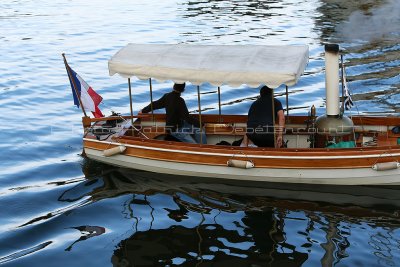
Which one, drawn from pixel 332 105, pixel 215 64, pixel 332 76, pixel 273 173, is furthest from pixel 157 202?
pixel 332 76

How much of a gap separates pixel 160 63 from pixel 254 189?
382 cm

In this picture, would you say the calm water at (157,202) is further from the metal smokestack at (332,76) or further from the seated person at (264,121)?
the metal smokestack at (332,76)

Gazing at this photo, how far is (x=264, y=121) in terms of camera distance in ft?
48.6

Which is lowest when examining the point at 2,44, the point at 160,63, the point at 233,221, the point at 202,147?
the point at 233,221

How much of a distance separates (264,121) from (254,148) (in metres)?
0.92

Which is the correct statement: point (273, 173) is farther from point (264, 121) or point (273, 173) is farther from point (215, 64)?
point (215, 64)

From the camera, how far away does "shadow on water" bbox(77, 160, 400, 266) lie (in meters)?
12.1

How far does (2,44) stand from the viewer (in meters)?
34.9

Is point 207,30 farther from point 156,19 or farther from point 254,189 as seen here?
point 254,189

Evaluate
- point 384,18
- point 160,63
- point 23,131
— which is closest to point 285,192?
point 160,63

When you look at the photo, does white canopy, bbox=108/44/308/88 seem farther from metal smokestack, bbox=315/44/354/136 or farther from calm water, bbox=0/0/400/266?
calm water, bbox=0/0/400/266

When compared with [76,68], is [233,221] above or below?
below

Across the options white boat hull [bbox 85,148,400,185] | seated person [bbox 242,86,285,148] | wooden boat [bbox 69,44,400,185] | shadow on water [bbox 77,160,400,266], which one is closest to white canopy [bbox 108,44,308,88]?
wooden boat [bbox 69,44,400,185]

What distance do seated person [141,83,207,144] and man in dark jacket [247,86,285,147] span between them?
1.44m
